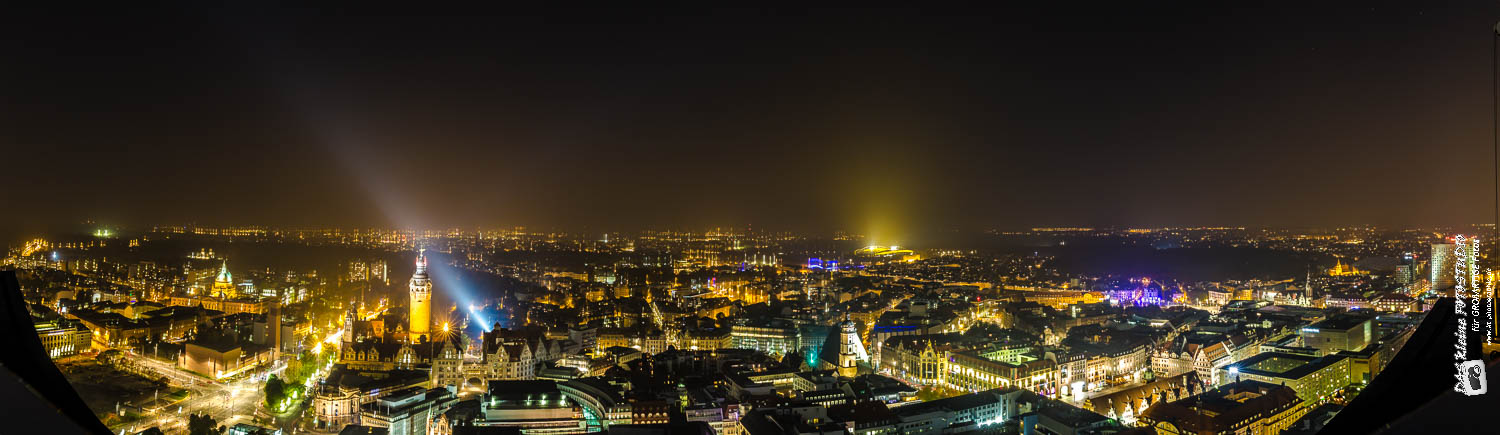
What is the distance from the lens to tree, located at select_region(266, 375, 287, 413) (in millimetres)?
7688

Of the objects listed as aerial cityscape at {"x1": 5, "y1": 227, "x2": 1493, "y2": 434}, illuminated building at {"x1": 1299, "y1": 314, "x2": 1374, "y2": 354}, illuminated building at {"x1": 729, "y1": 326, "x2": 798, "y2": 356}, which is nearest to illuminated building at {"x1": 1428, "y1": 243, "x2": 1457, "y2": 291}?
aerial cityscape at {"x1": 5, "y1": 227, "x2": 1493, "y2": 434}

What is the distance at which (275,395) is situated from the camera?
7.72m

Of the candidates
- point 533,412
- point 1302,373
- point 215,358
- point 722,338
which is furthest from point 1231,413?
point 215,358

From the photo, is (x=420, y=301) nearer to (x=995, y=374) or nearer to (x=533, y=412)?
(x=533, y=412)

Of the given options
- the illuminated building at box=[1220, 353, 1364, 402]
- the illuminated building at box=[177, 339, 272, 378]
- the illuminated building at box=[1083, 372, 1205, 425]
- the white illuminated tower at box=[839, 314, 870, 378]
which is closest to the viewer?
the illuminated building at box=[1083, 372, 1205, 425]

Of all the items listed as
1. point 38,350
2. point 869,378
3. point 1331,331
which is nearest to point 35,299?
point 869,378

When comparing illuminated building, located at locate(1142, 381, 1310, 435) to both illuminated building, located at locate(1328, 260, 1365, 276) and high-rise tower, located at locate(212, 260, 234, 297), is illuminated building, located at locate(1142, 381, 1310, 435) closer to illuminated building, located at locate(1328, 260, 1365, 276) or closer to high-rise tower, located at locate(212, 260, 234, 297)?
illuminated building, located at locate(1328, 260, 1365, 276)

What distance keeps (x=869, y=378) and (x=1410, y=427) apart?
8.17 m

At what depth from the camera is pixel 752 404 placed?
24.6 ft

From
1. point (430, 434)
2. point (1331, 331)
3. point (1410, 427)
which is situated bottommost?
point (430, 434)

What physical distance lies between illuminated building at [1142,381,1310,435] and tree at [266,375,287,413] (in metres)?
8.42

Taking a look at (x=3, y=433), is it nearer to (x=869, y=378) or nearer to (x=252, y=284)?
(x=869, y=378)

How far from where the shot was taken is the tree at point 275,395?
769 centimetres

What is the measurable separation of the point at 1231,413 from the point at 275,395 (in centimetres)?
910
